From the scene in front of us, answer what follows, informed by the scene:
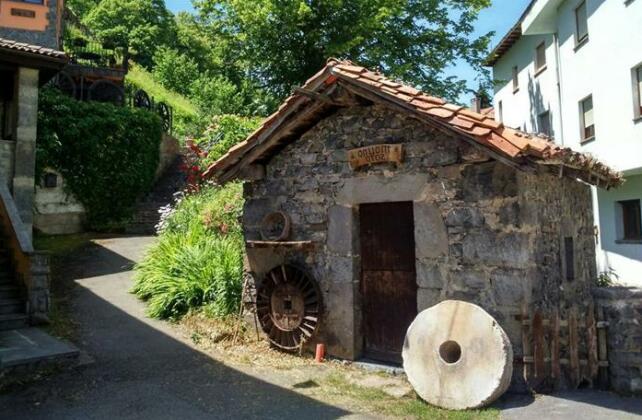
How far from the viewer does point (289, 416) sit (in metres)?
4.48

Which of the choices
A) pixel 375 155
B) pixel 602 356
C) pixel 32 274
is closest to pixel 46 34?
pixel 32 274

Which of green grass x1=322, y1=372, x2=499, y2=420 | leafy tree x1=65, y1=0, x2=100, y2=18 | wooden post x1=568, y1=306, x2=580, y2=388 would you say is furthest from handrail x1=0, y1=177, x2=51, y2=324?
leafy tree x1=65, y1=0, x2=100, y2=18

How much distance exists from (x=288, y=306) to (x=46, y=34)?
14.5m

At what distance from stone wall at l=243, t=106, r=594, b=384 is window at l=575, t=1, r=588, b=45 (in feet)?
26.7

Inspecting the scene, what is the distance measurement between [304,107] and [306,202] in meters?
1.26

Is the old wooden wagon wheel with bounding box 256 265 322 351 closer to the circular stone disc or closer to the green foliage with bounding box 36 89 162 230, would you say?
the circular stone disc

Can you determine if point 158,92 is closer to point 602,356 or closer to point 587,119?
point 587,119

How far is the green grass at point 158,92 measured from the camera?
26.8 metres

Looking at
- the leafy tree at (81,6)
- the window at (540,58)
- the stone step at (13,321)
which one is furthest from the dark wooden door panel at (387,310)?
the leafy tree at (81,6)

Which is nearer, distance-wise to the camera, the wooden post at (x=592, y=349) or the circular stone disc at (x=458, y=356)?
the circular stone disc at (x=458, y=356)

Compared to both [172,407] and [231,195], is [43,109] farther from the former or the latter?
[172,407]

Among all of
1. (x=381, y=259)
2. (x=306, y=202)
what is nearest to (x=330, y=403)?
(x=381, y=259)

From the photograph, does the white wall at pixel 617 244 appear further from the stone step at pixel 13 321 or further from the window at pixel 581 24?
the stone step at pixel 13 321

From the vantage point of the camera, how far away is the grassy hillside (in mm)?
24480
